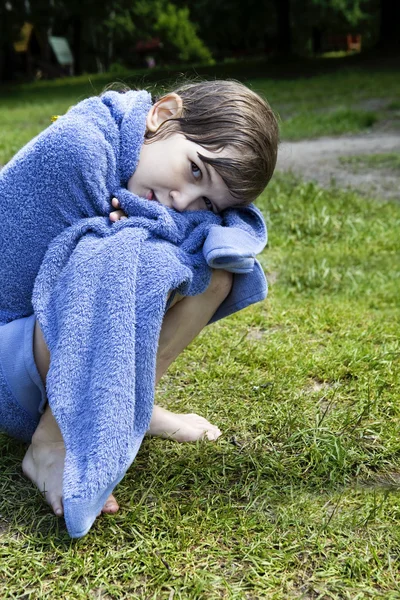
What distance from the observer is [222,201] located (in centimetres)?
220

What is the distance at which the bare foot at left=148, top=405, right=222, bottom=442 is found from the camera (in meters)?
2.28

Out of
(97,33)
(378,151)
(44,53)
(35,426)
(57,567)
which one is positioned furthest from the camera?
(97,33)

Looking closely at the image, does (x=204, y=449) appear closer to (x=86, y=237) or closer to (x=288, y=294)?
(x=86, y=237)

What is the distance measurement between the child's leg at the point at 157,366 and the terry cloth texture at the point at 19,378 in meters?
0.02

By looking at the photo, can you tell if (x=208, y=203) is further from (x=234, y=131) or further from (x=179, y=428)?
(x=179, y=428)

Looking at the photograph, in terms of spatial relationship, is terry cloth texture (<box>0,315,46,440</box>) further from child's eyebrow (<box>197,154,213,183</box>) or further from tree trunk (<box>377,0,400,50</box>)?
tree trunk (<box>377,0,400,50</box>)

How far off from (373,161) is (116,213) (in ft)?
16.1

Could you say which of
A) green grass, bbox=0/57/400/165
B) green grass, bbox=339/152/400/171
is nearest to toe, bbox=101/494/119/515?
green grass, bbox=0/57/400/165

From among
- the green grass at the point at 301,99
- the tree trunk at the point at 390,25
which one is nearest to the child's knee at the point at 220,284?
the green grass at the point at 301,99

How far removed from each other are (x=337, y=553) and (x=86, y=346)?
776 mm

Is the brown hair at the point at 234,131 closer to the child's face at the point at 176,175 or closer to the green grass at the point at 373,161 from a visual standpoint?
the child's face at the point at 176,175

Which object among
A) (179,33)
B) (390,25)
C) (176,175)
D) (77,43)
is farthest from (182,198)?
(179,33)

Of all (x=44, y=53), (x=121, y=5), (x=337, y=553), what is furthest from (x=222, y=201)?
(x=44, y=53)

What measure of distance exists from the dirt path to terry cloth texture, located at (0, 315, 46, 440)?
3.19 metres
